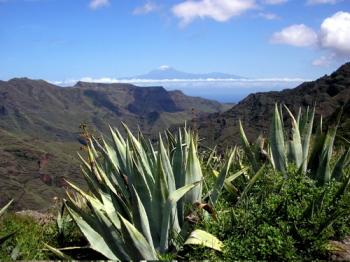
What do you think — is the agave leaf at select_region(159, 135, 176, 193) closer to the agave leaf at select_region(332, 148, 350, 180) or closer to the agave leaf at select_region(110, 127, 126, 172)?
the agave leaf at select_region(110, 127, 126, 172)

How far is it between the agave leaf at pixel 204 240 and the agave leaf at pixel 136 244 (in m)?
0.38

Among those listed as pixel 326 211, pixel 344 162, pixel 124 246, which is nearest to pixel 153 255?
pixel 124 246

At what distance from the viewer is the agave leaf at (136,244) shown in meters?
4.75

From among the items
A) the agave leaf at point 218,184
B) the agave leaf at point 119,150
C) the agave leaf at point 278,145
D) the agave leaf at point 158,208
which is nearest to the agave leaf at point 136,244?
the agave leaf at point 158,208

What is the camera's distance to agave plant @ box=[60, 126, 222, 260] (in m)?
4.98

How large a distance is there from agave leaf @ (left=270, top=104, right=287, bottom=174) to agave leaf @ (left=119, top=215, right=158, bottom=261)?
2652 mm

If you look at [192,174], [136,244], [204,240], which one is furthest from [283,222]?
[136,244]

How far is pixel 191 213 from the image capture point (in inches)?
214

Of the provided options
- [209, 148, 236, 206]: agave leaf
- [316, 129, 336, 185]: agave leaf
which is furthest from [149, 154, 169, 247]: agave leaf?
[316, 129, 336, 185]: agave leaf

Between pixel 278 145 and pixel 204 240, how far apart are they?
2.42 meters

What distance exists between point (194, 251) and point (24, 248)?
197cm

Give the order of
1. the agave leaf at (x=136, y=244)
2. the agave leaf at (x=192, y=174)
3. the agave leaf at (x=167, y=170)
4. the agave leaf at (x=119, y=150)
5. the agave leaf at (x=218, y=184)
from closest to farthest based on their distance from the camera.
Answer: the agave leaf at (x=136, y=244)
the agave leaf at (x=167, y=170)
the agave leaf at (x=192, y=174)
the agave leaf at (x=218, y=184)
the agave leaf at (x=119, y=150)

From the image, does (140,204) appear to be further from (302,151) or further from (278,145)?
(302,151)

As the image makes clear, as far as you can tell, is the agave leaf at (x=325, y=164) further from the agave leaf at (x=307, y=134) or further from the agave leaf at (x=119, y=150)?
the agave leaf at (x=119, y=150)
